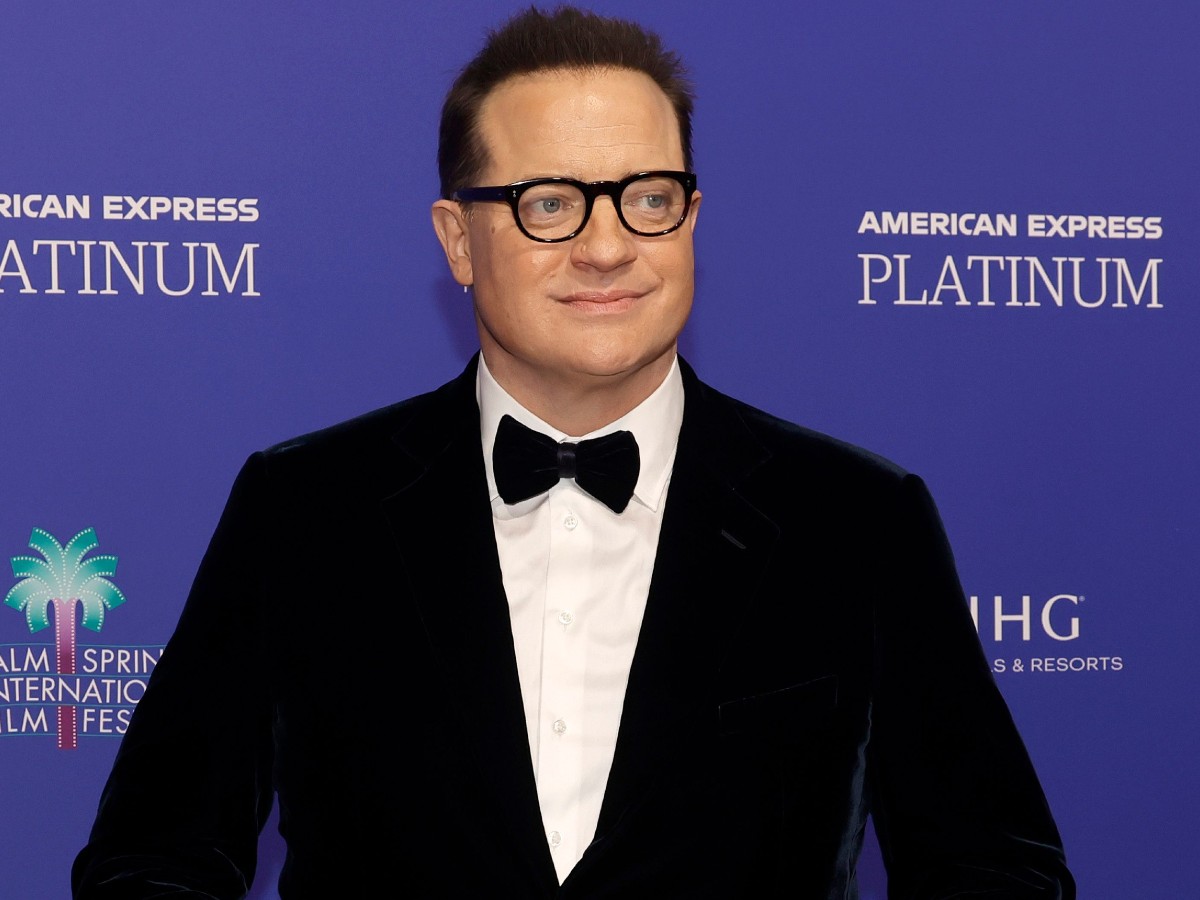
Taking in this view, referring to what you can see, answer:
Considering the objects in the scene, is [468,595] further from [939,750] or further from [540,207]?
[939,750]

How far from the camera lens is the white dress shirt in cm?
184

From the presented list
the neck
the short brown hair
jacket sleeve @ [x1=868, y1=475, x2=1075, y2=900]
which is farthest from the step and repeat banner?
jacket sleeve @ [x1=868, y1=475, x2=1075, y2=900]

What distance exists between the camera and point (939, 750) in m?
1.91

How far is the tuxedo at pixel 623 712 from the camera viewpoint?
1.81 m

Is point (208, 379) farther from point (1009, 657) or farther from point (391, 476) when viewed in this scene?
point (1009, 657)

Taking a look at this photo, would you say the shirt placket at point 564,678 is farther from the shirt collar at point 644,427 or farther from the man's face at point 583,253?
the man's face at point 583,253

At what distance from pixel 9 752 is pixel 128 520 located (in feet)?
1.52

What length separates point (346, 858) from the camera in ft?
6.09

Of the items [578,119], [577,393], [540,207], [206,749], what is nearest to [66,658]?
[206,749]

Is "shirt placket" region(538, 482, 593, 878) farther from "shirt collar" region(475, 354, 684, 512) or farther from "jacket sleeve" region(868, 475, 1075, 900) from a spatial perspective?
"jacket sleeve" region(868, 475, 1075, 900)

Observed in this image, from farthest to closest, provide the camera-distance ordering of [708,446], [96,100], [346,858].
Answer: [96,100] < [708,446] < [346,858]

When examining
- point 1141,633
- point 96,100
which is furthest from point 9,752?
point 1141,633

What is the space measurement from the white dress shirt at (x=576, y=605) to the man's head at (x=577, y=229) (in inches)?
3.9

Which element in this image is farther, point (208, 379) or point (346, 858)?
point (208, 379)
